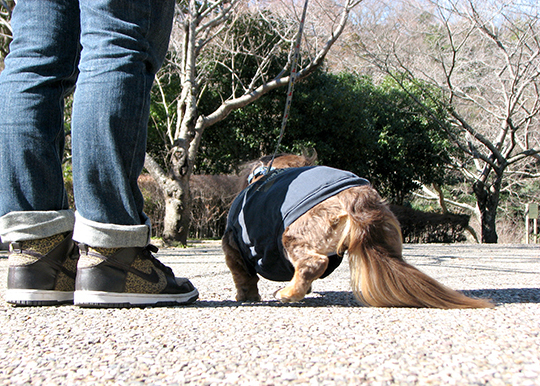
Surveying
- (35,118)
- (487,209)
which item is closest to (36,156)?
(35,118)

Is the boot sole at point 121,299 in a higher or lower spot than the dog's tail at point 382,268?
lower

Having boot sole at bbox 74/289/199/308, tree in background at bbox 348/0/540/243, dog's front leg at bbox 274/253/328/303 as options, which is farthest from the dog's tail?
tree in background at bbox 348/0/540/243

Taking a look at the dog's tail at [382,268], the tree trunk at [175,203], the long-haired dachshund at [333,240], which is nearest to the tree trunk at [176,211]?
the tree trunk at [175,203]

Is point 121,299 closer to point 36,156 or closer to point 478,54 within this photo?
point 36,156

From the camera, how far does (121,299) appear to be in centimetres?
159

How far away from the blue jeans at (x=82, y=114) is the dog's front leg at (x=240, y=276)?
0.63m

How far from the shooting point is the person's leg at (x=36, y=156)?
1.63 m

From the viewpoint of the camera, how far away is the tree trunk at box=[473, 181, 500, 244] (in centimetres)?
1166

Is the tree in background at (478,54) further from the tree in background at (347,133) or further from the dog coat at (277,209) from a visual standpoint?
the dog coat at (277,209)

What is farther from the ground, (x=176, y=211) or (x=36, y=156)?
(x=36, y=156)

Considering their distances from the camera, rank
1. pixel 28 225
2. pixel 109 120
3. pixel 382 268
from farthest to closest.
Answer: pixel 382 268 → pixel 28 225 → pixel 109 120

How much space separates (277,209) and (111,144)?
0.72 metres

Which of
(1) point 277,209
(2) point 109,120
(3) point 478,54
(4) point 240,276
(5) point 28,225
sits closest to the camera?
(2) point 109,120

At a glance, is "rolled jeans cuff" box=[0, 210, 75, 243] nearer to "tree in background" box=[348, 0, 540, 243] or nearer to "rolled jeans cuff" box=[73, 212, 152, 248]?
"rolled jeans cuff" box=[73, 212, 152, 248]
